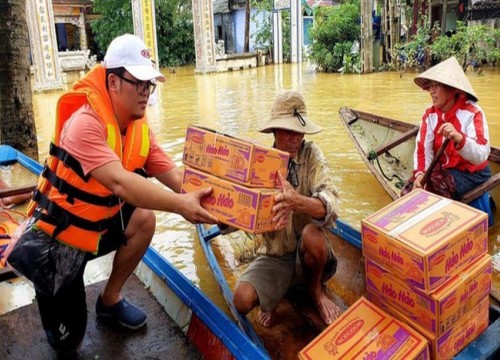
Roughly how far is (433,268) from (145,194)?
46.4 inches

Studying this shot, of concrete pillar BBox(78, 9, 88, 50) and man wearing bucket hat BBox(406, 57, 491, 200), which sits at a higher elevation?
concrete pillar BBox(78, 9, 88, 50)

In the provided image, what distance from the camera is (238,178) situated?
195cm

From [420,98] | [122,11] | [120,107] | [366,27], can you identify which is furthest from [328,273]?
[122,11]

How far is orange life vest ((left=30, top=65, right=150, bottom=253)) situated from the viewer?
201 cm

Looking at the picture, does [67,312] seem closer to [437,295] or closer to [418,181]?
[437,295]

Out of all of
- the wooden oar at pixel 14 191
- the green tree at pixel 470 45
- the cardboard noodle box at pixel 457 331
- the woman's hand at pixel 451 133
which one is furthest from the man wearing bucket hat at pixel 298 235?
the green tree at pixel 470 45

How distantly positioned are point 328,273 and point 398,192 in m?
2.21

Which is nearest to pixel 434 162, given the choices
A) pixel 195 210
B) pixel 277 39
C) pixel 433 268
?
pixel 433 268

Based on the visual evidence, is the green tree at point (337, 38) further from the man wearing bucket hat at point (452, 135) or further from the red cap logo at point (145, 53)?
the red cap logo at point (145, 53)

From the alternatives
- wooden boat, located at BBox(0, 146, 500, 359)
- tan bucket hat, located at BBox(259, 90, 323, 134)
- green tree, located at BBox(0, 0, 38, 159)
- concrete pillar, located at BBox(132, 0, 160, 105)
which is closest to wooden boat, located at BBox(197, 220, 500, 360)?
wooden boat, located at BBox(0, 146, 500, 359)

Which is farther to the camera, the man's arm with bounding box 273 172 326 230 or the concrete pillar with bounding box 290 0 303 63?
the concrete pillar with bounding box 290 0 303 63

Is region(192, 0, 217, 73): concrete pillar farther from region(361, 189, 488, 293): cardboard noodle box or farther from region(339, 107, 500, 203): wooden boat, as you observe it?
region(361, 189, 488, 293): cardboard noodle box

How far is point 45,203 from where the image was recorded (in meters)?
2.10

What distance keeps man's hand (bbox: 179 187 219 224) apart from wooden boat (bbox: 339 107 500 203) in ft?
9.04
